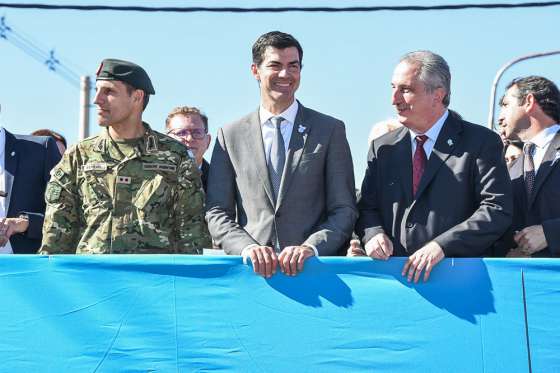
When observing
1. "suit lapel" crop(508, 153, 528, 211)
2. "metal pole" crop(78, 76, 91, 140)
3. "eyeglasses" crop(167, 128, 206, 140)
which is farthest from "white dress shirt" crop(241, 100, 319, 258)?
"metal pole" crop(78, 76, 91, 140)

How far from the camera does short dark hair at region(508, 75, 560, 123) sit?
5.75 meters

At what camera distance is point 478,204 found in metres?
4.98

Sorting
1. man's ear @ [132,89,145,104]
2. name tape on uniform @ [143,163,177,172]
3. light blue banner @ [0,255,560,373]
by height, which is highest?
man's ear @ [132,89,145,104]

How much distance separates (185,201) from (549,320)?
1.93 metres

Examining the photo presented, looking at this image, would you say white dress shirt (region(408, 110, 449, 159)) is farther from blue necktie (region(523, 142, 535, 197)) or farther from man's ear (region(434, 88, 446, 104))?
blue necktie (region(523, 142, 535, 197))

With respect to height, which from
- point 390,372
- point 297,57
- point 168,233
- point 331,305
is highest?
point 297,57

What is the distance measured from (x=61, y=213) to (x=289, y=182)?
48.0 inches

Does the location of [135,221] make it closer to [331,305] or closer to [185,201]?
[185,201]

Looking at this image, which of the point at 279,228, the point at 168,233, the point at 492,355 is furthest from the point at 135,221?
the point at 492,355

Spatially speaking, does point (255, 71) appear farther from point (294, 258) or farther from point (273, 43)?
point (294, 258)

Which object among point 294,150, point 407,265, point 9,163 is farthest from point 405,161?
point 9,163

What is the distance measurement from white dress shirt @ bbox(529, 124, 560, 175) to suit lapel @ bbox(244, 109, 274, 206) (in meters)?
1.54

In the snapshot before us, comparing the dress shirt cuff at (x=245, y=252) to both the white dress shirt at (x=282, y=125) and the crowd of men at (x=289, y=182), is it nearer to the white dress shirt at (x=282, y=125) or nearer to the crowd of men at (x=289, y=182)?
the crowd of men at (x=289, y=182)

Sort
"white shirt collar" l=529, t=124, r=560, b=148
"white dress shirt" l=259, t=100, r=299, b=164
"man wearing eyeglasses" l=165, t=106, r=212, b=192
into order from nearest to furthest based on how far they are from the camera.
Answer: "white dress shirt" l=259, t=100, r=299, b=164 → "white shirt collar" l=529, t=124, r=560, b=148 → "man wearing eyeglasses" l=165, t=106, r=212, b=192
